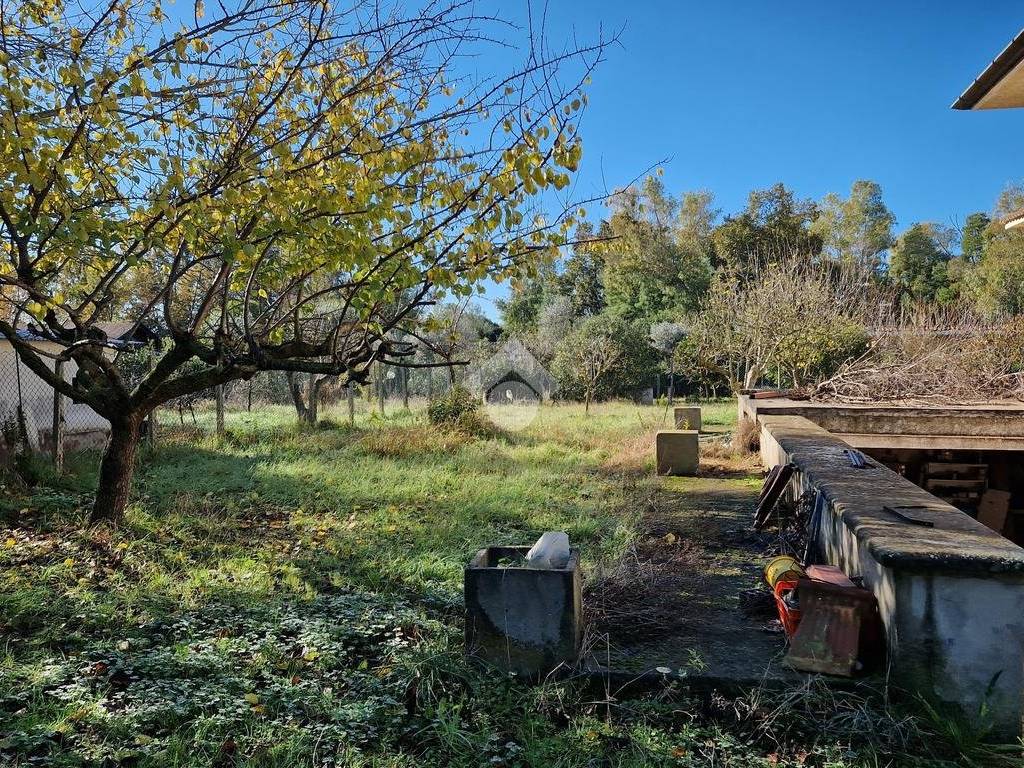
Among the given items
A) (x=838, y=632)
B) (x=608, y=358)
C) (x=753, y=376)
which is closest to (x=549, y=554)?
(x=838, y=632)

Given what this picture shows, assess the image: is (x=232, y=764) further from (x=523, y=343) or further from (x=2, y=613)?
(x=523, y=343)

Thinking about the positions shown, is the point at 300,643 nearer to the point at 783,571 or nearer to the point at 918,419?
the point at 783,571

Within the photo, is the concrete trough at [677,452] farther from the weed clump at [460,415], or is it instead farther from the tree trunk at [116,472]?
the tree trunk at [116,472]

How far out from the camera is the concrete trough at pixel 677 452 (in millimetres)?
10328

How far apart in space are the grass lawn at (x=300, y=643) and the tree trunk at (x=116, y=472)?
269 mm

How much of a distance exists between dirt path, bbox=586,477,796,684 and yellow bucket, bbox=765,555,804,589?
0.51ft

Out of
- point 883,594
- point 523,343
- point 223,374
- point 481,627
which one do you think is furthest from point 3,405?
point 523,343

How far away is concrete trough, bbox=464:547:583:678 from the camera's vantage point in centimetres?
366

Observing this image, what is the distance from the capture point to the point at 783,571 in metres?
4.34

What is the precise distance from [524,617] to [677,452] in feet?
23.2

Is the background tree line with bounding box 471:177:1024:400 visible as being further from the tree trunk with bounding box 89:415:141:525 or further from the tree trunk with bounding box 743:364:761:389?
the tree trunk with bounding box 89:415:141:525

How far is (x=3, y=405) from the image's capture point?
31.3 feet

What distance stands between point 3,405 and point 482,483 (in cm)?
640

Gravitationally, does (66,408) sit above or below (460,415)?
above
